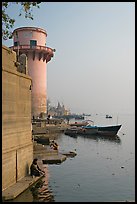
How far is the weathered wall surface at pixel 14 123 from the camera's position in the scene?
41.2ft

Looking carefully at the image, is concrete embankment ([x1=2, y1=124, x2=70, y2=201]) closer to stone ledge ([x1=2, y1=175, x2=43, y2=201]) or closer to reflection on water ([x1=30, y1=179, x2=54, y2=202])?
stone ledge ([x1=2, y1=175, x2=43, y2=201])

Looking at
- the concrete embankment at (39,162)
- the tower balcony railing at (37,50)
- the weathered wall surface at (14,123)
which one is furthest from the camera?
the tower balcony railing at (37,50)

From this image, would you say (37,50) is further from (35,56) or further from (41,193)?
(41,193)

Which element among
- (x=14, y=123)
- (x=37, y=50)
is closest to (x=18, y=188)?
(x=14, y=123)

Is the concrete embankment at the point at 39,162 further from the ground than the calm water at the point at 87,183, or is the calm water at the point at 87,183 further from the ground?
the concrete embankment at the point at 39,162

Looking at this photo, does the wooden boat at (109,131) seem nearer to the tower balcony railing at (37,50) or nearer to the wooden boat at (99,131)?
the wooden boat at (99,131)

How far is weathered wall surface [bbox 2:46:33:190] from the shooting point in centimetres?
1255

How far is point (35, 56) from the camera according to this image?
53.8 m

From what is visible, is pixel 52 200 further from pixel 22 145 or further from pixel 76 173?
pixel 76 173

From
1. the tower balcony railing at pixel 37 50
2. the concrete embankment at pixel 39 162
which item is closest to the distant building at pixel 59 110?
the tower balcony railing at pixel 37 50

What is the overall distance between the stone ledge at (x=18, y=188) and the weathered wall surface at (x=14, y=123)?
0.20 meters

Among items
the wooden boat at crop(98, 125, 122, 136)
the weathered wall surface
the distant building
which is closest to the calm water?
the weathered wall surface

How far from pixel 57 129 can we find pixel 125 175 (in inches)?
1418

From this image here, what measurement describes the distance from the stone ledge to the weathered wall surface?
20 cm
